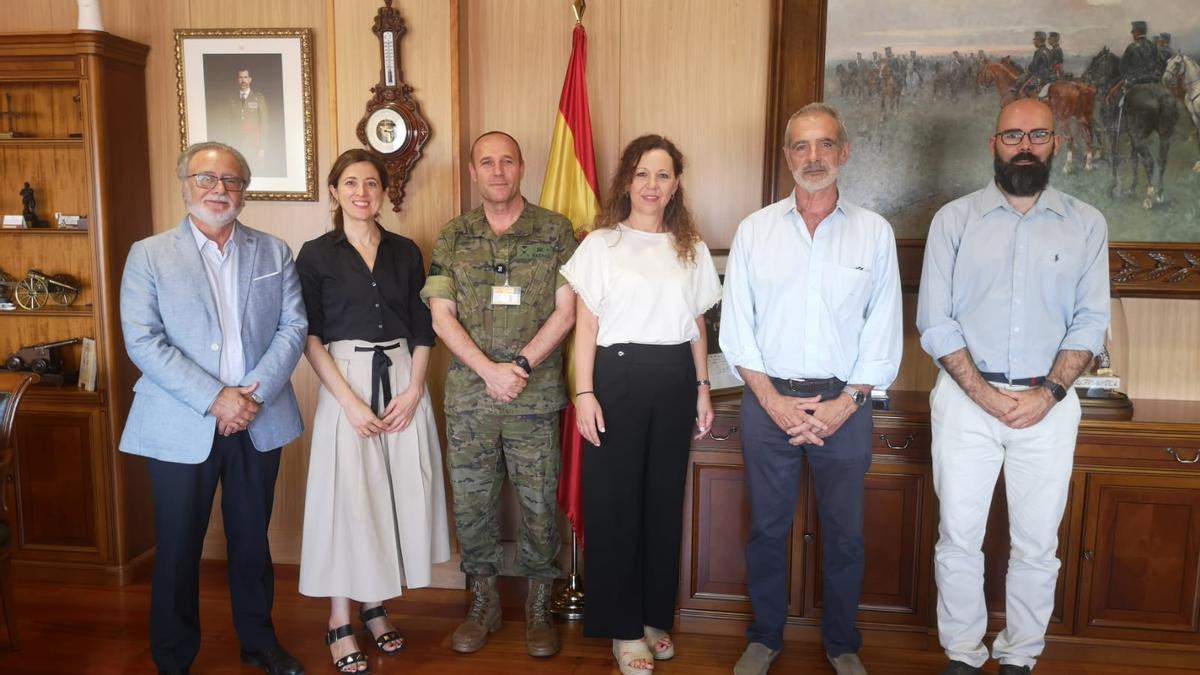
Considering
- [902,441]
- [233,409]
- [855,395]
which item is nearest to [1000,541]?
[902,441]

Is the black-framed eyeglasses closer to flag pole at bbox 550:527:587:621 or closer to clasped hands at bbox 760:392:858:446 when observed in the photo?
clasped hands at bbox 760:392:858:446

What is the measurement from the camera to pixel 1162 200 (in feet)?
10.4

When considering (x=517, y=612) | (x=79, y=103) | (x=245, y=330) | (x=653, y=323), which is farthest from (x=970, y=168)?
(x=79, y=103)

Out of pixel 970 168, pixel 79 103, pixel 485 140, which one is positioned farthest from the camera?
pixel 79 103

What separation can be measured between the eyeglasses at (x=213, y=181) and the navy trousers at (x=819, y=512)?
1.73 m

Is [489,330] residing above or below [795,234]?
below

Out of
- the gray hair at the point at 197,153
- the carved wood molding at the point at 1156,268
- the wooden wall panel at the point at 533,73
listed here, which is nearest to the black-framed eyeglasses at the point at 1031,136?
the carved wood molding at the point at 1156,268

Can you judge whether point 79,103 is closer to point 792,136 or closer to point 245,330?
point 245,330

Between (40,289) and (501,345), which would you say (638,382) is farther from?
(40,289)

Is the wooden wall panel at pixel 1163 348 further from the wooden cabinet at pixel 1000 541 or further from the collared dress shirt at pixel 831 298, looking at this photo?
the collared dress shirt at pixel 831 298

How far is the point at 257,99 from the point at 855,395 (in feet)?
9.09

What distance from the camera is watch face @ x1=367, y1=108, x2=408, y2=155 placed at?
3.42 meters

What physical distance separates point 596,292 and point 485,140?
67 centimetres

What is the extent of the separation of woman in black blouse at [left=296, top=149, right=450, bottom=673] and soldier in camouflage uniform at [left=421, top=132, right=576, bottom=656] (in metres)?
0.14
